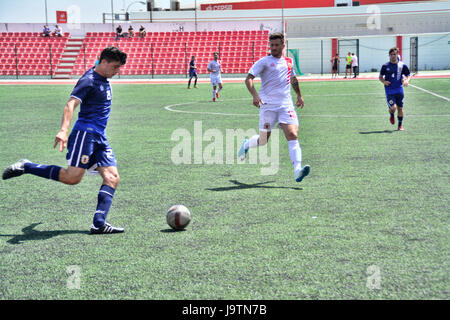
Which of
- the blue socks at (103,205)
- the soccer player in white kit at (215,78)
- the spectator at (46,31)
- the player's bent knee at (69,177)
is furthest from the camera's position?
the spectator at (46,31)

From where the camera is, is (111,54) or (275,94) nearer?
(111,54)

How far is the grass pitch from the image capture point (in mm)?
4430

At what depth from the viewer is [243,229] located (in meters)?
6.00

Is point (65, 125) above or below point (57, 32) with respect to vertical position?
below

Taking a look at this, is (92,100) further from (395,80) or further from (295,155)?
(395,80)

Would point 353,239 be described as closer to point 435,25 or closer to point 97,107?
point 97,107

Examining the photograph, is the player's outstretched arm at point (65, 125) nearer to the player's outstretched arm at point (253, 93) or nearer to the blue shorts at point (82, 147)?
the blue shorts at point (82, 147)

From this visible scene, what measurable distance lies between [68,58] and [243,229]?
50.9 meters

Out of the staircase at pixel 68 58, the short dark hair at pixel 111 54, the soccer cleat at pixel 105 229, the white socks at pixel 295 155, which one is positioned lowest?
the soccer cleat at pixel 105 229

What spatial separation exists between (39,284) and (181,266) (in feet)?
3.85

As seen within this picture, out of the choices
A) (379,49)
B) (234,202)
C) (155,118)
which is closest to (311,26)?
(379,49)

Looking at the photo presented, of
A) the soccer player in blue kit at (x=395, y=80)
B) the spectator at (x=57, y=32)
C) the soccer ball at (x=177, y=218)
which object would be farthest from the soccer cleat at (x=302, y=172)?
the spectator at (x=57, y=32)

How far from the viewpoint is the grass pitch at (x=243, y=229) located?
443cm

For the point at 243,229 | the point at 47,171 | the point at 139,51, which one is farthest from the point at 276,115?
the point at 139,51
